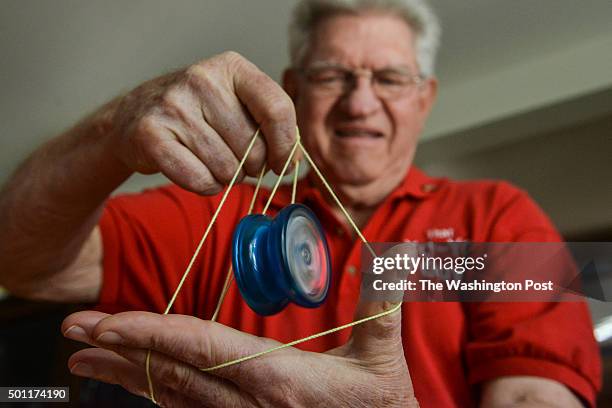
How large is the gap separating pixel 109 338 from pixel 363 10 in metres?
0.60

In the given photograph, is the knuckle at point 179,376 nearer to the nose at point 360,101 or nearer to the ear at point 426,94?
the nose at point 360,101

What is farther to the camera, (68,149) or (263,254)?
(68,149)

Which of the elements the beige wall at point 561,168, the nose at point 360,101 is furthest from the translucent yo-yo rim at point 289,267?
the beige wall at point 561,168

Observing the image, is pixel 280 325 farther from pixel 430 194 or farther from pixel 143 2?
pixel 143 2

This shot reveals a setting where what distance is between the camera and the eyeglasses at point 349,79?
0.77 m

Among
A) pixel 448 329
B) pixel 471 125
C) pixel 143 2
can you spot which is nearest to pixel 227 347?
pixel 448 329

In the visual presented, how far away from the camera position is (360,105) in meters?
0.76

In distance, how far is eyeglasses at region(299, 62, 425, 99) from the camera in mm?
772

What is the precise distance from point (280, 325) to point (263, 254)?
167 mm

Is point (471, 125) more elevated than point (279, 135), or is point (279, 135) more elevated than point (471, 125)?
point (471, 125)

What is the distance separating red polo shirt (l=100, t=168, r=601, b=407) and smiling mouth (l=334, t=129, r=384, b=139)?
0.22 ft

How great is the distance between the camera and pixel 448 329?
54cm

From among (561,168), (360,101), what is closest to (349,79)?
(360,101)

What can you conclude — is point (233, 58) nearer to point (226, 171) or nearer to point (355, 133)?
point (226, 171)
